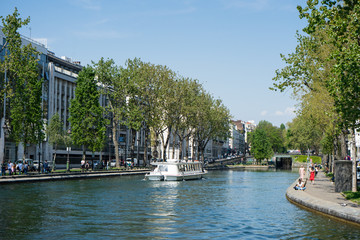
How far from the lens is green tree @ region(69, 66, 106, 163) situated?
78.2 m

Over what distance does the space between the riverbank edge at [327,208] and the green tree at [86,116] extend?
48.5 meters

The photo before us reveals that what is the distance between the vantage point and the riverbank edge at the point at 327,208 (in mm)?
23736

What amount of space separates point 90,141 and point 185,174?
17831mm

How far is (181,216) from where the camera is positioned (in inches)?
1101

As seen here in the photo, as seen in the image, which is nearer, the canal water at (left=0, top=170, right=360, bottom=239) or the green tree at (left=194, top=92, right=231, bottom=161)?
the canal water at (left=0, top=170, right=360, bottom=239)

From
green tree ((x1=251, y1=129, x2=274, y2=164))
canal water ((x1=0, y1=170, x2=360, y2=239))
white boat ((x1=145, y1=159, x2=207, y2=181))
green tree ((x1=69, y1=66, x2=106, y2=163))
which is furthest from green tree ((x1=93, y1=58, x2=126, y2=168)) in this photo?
green tree ((x1=251, y1=129, x2=274, y2=164))

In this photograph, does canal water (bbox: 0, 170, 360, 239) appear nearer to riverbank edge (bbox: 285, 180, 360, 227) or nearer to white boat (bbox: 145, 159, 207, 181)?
riverbank edge (bbox: 285, 180, 360, 227)

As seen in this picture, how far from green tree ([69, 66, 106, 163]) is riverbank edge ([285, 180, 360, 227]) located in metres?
48.5

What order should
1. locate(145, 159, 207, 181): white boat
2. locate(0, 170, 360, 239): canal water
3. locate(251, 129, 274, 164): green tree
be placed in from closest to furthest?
locate(0, 170, 360, 239): canal water < locate(145, 159, 207, 181): white boat < locate(251, 129, 274, 164): green tree

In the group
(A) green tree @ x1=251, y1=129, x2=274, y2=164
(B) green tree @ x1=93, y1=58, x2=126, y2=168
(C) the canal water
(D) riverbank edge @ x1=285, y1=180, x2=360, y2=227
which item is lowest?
(C) the canal water

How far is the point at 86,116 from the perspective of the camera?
262ft

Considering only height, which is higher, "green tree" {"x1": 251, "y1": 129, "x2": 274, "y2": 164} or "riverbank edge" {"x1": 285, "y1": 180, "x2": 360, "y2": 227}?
"green tree" {"x1": 251, "y1": 129, "x2": 274, "y2": 164}

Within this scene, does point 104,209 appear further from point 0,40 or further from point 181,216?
point 0,40

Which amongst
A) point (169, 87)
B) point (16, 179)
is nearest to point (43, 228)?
point (16, 179)
